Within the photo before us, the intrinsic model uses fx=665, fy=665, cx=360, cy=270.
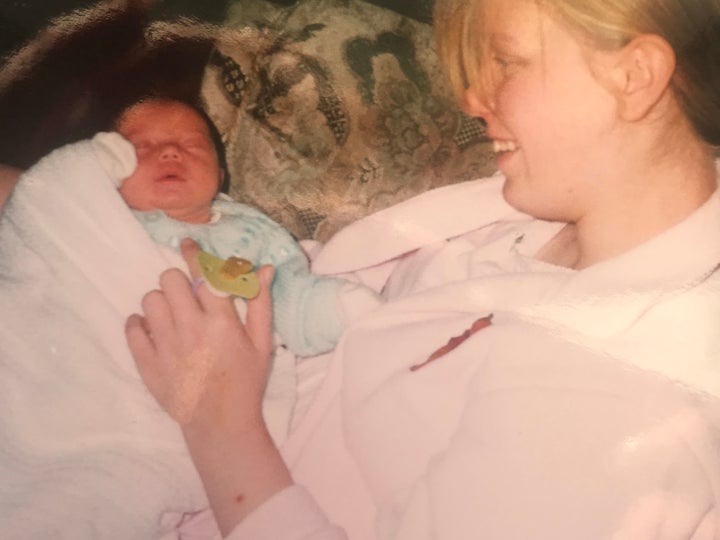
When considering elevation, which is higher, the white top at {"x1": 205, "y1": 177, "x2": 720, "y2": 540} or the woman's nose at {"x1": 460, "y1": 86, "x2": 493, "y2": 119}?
the woman's nose at {"x1": 460, "y1": 86, "x2": 493, "y2": 119}

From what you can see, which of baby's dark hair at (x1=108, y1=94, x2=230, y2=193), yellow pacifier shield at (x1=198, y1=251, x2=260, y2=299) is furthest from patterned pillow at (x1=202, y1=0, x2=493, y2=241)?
yellow pacifier shield at (x1=198, y1=251, x2=260, y2=299)

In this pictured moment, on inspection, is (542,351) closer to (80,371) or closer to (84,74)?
(80,371)

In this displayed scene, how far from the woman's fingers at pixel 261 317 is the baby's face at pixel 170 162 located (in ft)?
0.33

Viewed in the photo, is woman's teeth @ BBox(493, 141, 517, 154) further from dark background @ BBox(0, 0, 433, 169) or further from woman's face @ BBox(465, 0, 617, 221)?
dark background @ BBox(0, 0, 433, 169)

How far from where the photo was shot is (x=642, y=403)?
0.55 metres

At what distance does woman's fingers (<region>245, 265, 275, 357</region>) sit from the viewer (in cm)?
63

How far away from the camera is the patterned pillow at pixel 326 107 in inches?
27.3

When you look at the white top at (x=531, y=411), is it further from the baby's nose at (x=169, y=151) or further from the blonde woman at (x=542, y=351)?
the baby's nose at (x=169, y=151)

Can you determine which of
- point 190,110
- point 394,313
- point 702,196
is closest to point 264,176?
point 190,110

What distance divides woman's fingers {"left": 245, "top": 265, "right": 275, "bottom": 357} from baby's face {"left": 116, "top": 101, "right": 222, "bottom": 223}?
10cm

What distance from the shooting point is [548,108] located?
0.60m

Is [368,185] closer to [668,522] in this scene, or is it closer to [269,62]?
[269,62]

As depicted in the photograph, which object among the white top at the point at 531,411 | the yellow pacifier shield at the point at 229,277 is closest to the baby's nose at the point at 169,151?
the yellow pacifier shield at the point at 229,277

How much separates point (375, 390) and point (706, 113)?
39 centimetres
